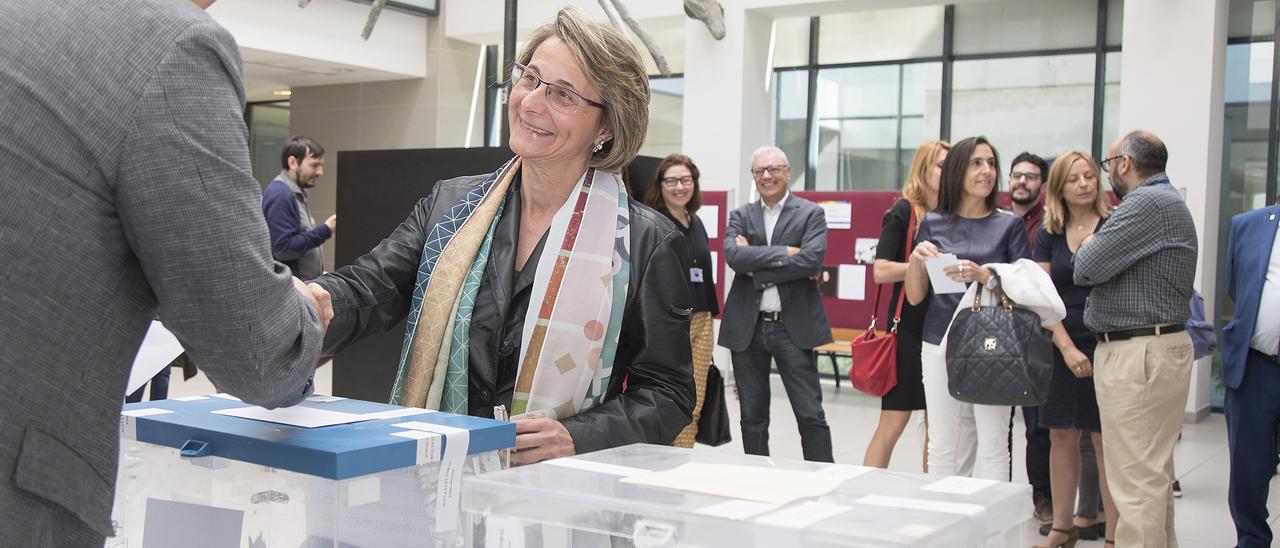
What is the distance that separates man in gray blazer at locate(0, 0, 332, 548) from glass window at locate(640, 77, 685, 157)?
36.9 ft

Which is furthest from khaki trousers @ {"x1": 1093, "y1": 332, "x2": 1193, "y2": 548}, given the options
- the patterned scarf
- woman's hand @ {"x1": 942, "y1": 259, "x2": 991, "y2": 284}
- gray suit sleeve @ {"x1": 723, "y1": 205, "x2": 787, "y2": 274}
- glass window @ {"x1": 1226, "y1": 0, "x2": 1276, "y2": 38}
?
glass window @ {"x1": 1226, "y1": 0, "x2": 1276, "y2": 38}

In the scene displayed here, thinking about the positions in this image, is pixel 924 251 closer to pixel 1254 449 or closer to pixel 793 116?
pixel 1254 449

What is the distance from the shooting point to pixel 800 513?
1105 mm

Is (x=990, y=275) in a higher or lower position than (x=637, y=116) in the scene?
lower

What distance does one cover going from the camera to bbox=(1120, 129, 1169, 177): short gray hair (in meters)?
4.31

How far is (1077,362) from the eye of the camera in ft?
15.3

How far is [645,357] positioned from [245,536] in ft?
2.60

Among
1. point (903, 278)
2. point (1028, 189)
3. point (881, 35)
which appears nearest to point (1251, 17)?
point (881, 35)

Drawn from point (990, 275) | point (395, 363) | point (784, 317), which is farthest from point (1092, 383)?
point (395, 363)

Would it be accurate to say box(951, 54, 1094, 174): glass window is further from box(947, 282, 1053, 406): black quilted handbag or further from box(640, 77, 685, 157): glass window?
box(947, 282, 1053, 406): black quilted handbag

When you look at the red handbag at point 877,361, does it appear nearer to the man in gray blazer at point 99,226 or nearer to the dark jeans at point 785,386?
the dark jeans at point 785,386

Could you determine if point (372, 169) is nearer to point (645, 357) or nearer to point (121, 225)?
point (645, 357)

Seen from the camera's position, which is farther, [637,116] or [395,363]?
[395,363]

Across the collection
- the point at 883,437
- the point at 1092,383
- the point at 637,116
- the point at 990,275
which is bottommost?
the point at 883,437
